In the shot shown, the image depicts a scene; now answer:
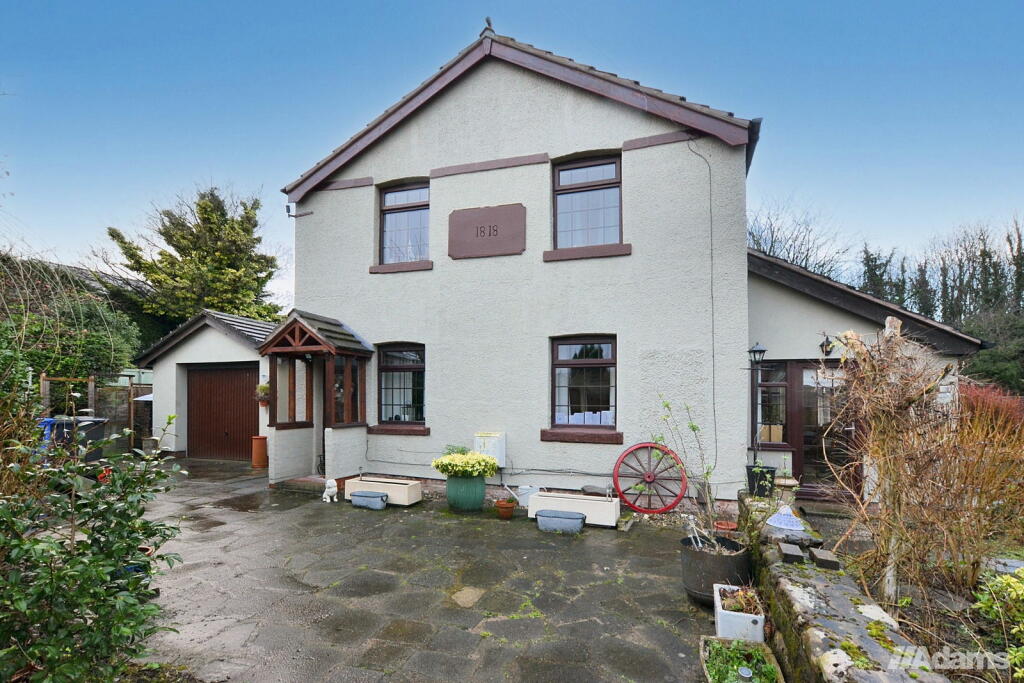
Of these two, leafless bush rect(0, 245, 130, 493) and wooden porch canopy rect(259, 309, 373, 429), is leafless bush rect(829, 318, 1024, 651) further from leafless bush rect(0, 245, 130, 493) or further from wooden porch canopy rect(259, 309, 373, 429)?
wooden porch canopy rect(259, 309, 373, 429)

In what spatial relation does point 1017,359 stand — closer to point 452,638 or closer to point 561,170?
point 561,170

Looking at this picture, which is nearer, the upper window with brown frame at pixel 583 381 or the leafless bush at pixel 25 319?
the leafless bush at pixel 25 319

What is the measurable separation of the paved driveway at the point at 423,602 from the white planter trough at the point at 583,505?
38 cm

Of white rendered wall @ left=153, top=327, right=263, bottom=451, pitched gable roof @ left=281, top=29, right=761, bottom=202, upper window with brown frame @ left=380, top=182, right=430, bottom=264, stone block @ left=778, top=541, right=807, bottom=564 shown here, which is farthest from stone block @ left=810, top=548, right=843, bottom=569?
white rendered wall @ left=153, top=327, right=263, bottom=451

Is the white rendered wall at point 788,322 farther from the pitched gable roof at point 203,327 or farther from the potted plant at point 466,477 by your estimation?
the pitched gable roof at point 203,327

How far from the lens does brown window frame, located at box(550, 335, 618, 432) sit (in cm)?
795

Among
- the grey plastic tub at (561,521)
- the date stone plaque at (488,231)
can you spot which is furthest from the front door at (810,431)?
the date stone plaque at (488,231)

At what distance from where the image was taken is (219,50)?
1030 cm

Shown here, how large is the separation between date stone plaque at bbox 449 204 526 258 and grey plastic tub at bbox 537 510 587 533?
14.8 ft

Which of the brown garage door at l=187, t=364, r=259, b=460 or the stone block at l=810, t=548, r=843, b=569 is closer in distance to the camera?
the stone block at l=810, t=548, r=843, b=569

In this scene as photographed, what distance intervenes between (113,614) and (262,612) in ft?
6.95

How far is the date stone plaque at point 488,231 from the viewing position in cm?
846

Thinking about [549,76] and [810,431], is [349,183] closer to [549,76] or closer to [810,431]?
[549,76]

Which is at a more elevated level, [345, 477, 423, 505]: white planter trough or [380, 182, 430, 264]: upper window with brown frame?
[380, 182, 430, 264]: upper window with brown frame
